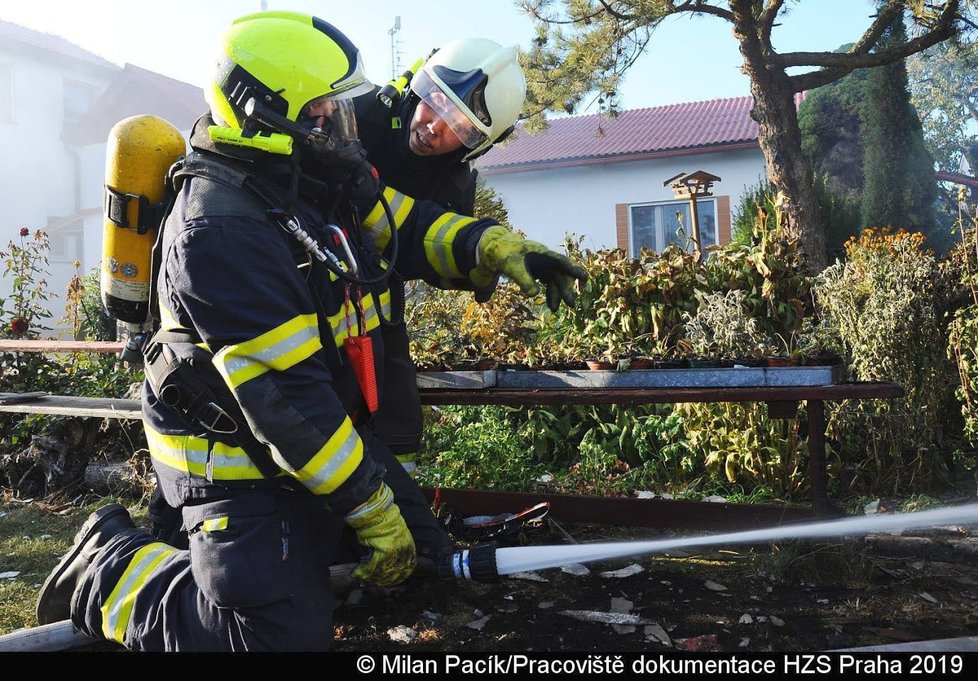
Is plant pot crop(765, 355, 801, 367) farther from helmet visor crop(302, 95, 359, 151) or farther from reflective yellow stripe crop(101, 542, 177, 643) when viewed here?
reflective yellow stripe crop(101, 542, 177, 643)

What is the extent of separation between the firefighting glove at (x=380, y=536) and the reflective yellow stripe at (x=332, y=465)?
0.15 m

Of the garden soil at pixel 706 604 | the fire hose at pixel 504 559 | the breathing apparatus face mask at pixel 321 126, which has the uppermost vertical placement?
the breathing apparatus face mask at pixel 321 126

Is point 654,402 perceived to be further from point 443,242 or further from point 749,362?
point 443,242

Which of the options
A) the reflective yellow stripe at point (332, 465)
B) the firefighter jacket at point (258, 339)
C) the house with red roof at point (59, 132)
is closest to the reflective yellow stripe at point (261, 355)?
the firefighter jacket at point (258, 339)

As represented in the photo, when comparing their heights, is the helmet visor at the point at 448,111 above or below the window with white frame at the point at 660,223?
below

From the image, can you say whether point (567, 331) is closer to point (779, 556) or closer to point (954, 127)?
point (779, 556)

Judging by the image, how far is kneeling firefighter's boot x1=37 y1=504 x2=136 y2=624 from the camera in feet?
9.32

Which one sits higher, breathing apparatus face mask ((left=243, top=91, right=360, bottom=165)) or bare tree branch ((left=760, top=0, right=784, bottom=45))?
bare tree branch ((left=760, top=0, right=784, bottom=45))

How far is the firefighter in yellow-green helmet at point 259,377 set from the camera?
7.64ft

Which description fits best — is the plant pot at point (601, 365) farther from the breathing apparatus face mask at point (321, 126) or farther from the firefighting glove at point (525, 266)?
the breathing apparatus face mask at point (321, 126)

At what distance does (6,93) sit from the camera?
26609mm

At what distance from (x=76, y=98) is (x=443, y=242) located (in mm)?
31918

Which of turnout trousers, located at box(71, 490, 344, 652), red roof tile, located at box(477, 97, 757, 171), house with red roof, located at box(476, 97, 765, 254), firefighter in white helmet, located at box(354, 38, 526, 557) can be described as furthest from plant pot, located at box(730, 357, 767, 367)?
house with red roof, located at box(476, 97, 765, 254)

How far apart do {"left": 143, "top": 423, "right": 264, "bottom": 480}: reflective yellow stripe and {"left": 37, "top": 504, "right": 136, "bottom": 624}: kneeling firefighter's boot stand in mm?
592
